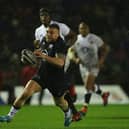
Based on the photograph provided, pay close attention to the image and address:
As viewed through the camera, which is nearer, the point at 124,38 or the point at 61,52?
the point at 61,52

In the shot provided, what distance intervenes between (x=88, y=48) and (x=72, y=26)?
363 inches

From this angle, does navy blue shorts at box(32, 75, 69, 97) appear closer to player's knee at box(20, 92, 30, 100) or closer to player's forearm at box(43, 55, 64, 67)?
player's knee at box(20, 92, 30, 100)

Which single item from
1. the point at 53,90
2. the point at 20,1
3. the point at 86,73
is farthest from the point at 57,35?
A: the point at 20,1

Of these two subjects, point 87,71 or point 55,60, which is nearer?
point 55,60

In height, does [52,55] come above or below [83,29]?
above

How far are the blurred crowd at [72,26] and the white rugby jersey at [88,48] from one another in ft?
20.1

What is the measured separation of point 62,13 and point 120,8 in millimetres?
2833

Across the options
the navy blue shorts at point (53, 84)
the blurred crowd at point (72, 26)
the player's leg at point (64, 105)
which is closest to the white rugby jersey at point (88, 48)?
the player's leg at point (64, 105)

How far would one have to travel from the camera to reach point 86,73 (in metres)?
15.7

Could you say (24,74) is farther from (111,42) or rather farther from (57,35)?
(57,35)

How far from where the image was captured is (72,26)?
25266 millimetres

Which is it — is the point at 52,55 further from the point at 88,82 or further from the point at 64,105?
the point at 88,82

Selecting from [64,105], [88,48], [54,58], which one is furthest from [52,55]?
[88,48]

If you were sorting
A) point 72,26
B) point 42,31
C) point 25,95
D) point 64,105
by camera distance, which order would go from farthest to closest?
point 72,26, point 42,31, point 64,105, point 25,95
